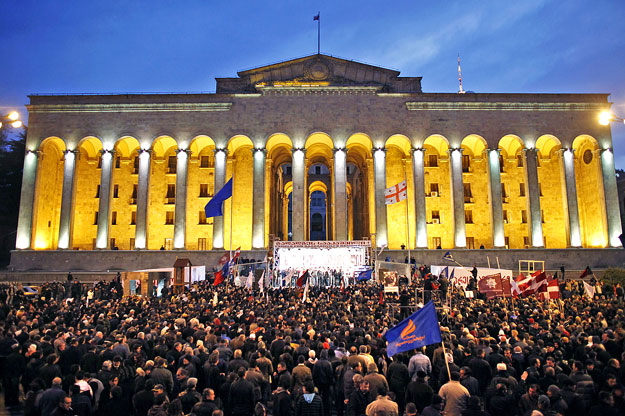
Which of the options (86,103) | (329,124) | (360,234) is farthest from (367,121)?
(86,103)

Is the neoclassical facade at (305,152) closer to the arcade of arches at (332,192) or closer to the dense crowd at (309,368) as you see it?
the arcade of arches at (332,192)

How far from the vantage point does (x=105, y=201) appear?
39938 mm

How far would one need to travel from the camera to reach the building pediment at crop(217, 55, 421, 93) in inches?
1631

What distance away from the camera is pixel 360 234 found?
50812 mm

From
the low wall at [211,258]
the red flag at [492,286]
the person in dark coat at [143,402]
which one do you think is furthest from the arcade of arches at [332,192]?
the person in dark coat at [143,402]

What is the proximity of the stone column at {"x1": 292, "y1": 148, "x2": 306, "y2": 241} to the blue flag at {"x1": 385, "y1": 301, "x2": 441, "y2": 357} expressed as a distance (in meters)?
30.6

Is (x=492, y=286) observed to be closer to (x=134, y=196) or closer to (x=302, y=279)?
(x=302, y=279)

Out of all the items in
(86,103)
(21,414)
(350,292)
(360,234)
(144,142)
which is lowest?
(21,414)

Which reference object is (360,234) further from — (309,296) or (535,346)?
(535,346)

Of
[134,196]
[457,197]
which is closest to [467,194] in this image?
[457,197]

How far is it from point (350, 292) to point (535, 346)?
13.4 metres

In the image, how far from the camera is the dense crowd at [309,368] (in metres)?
7.36

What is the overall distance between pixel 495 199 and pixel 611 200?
10260mm

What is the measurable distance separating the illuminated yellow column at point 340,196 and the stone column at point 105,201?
20391 mm
